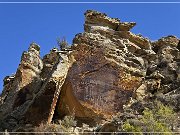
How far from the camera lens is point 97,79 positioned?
28266 mm

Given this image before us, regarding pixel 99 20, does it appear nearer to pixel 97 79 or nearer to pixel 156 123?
pixel 97 79

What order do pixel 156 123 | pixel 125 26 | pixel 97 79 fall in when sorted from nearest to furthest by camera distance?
1. pixel 156 123
2. pixel 97 79
3. pixel 125 26

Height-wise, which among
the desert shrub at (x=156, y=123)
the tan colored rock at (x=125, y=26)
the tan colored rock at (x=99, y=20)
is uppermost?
the tan colored rock at (x=99, y=20)

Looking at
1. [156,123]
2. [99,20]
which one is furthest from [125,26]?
[156,123]

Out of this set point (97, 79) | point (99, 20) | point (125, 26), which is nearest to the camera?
point (97, 79)

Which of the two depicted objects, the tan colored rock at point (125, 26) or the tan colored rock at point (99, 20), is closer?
the tan colored rock at point (125, 26)

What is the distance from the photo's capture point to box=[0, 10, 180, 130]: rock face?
89.4 ft

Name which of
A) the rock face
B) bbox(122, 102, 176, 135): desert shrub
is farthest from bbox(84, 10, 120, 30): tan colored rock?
bbox(122, 102, 176, 135): desert shrub

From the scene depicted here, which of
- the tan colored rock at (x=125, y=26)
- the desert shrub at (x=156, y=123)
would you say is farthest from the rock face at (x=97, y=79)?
the desert shrub at (x=156, y=123)

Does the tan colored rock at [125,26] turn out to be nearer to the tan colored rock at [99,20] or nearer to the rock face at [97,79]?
the rock face at [97,79]

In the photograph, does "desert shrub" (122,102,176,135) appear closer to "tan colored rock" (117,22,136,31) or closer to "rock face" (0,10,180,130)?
"rock face" (0,10,180,130)

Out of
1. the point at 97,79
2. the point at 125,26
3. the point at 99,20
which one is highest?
the point at 99,20

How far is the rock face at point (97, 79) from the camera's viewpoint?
89.4 feet

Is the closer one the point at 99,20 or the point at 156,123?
the point at 156,123
